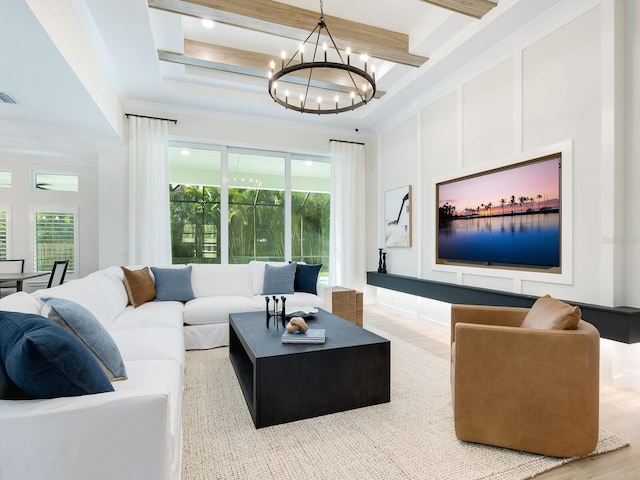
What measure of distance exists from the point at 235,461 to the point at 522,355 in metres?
1.54

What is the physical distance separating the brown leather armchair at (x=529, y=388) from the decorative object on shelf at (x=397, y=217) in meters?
3.39

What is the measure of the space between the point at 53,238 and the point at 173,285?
4.01 meters

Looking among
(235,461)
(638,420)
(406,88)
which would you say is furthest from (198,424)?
(406,88)

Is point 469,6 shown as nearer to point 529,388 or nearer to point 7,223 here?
point 529,388

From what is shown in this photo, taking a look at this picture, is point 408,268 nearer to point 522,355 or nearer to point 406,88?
point 406,88

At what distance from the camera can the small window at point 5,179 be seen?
228 inches

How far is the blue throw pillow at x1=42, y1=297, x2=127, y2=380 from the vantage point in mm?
1563

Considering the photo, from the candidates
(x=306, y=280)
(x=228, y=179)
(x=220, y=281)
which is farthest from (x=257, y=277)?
(x=228, y=179)

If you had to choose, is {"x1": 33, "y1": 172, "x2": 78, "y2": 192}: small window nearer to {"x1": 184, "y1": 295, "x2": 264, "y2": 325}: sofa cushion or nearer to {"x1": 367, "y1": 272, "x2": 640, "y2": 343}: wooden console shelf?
{"x1": 184, "y1": 295, "x2": 264, "y2": 325}: sofa cushion

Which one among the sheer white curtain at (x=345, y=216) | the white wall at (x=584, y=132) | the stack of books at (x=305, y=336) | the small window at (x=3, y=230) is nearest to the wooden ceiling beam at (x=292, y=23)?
the white wall at (x=584, y=132)

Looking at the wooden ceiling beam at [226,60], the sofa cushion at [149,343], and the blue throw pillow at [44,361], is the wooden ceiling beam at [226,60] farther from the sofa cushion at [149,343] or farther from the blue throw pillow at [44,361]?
the blue throw pillow at [44,361]

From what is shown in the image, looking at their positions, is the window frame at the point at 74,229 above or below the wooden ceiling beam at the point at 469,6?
below

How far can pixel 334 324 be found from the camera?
2734 mm

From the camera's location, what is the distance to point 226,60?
4.07 metres
